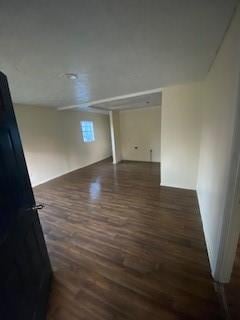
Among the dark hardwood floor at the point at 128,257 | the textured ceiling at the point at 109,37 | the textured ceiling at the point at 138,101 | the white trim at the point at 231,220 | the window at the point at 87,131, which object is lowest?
the dark hardwood floor at the point at 128,257

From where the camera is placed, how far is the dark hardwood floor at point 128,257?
4.40 feet

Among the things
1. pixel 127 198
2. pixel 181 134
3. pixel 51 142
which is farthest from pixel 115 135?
pixel 127 198

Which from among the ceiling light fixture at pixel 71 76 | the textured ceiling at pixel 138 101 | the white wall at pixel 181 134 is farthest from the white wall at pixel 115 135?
the ceiling light fixture at pixel 71 76

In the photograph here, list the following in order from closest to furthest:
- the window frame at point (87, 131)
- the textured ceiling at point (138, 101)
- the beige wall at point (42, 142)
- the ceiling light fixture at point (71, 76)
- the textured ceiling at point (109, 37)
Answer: the textured ceiling at point (109, 37), the ceiling light fixture at point (71, 76), the textured ceiling at point (138, 101), the beige wall at point (42, 142), the window frame at point (87, 131)

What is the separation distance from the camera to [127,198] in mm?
3400

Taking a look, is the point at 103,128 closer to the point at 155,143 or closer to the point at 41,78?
the point at 155,143

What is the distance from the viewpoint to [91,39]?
1.41 meters

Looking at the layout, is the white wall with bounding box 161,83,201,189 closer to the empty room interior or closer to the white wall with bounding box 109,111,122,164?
the empty room interior

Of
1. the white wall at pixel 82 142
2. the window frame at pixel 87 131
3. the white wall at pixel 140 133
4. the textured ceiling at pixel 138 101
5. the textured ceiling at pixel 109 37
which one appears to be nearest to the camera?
the textured ceiling at pixel 109 37

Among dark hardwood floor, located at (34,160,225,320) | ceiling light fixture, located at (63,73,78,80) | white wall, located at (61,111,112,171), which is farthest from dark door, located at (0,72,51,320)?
white wall, located at (61,111,112,171)

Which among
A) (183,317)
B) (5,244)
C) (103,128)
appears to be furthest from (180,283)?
(103,128)

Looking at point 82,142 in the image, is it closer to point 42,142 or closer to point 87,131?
point 87,131

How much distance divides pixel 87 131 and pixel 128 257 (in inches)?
219

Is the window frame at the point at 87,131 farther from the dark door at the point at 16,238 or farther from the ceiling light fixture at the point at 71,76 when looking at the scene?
the dark door at the point at 16,238
